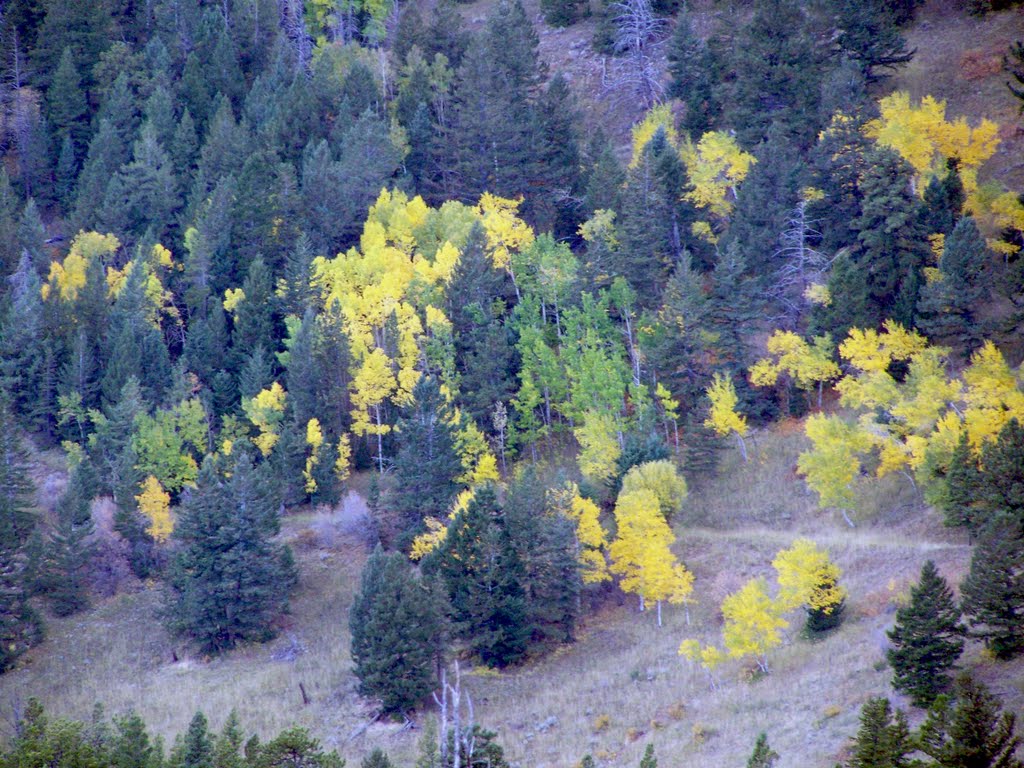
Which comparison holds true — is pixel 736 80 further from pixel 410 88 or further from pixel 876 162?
pixel 410 88

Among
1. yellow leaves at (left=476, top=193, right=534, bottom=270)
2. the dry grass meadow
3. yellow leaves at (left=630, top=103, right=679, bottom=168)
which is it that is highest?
yellow leaves at (left=630, top=103, right=679, bottom=168)

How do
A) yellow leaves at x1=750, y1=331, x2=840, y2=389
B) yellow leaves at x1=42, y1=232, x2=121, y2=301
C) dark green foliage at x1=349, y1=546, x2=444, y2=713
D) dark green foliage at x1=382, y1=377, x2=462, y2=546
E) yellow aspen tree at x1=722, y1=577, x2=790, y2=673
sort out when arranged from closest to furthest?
yellow aspen tree at x1=722, y1=577, x2=790, y2=673
dark green foliage at x1=349, y1=546, x2=444, y2=713
dark green foliage at x1=382, y1=377, x2=462, y2=546
yellow leaves at x1=750, y1=331, x2=840, y2=389
yellow leaves at x1=42, y1=232, x2=121, y2=301

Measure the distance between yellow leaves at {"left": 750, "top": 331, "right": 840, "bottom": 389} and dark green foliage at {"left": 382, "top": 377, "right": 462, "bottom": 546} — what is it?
Result: 16051 millimetres

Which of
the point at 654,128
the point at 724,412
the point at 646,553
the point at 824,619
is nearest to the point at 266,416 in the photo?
the point at 646,553

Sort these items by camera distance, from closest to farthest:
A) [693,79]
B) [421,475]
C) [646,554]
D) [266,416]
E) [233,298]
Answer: [646,554] → [421,475] → [266,416] → [233,298] → [693,79]

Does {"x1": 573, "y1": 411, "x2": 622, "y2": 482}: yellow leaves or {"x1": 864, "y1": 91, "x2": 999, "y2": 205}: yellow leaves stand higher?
{"x1": 864, "y1": 91, "x2": 999, "y2": 205}: yellow leaves

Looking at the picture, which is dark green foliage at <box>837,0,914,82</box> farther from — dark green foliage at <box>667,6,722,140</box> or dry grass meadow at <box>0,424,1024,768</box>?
dry grass meadow at <box>0,424,1024,768</box>

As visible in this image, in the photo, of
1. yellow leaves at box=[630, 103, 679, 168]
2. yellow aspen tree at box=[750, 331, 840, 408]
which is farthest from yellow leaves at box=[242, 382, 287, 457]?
yellow leaves at box=[630, 103, 679, 168]

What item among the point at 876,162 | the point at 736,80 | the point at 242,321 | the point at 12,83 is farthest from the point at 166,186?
the point at 876,162

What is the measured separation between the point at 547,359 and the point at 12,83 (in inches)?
2234

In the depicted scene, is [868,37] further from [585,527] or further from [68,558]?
[68,558]

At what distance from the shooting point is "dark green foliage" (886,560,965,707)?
1586 inches

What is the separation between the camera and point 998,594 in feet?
133

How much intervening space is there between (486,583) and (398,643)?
17.5 ft
